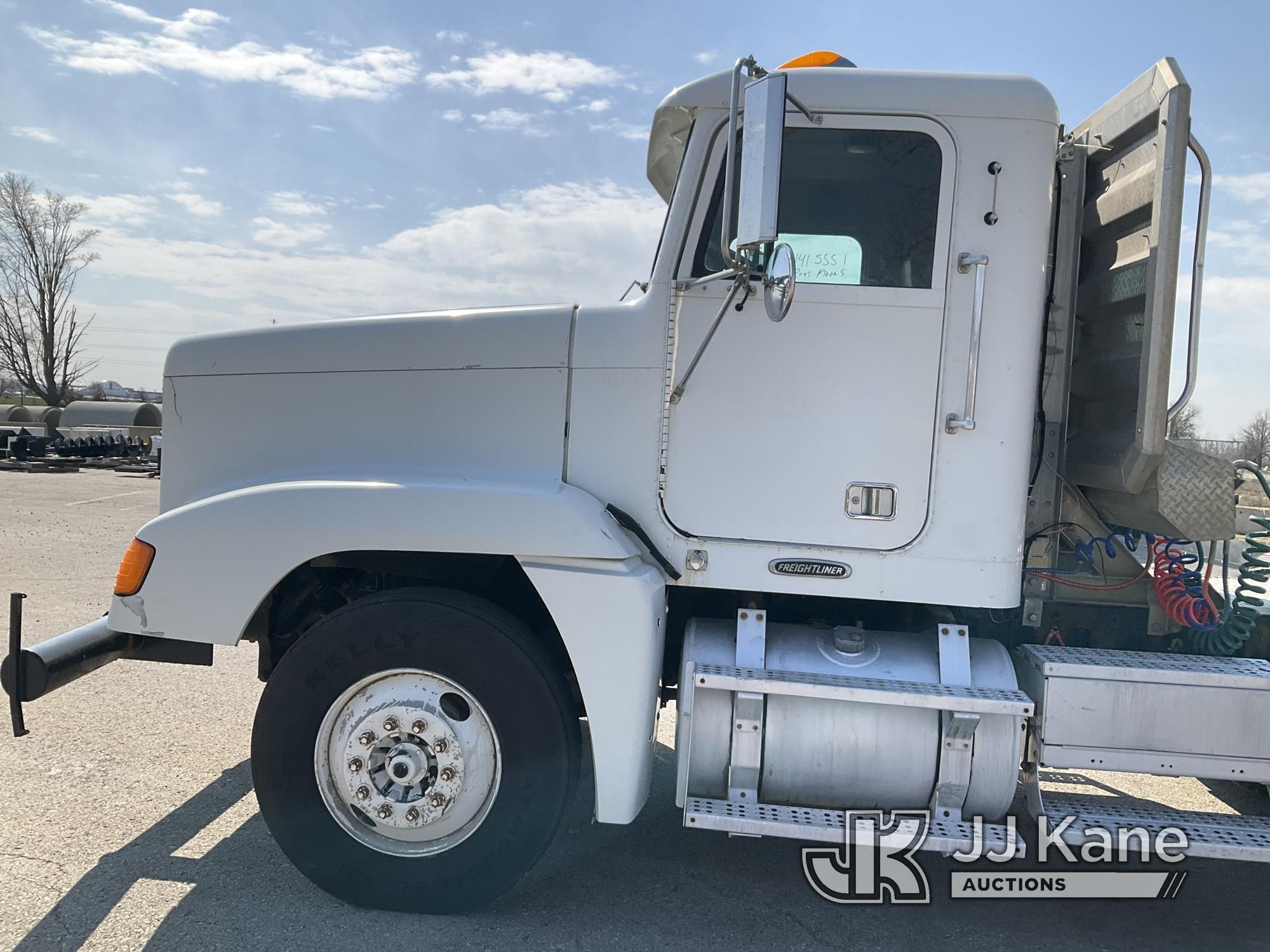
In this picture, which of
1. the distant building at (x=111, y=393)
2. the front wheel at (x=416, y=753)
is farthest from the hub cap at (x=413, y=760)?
the distant building at (x=111, y=393)

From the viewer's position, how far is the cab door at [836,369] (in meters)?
2.99

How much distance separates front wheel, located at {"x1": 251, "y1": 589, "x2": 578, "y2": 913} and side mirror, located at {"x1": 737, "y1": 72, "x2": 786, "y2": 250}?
153 centimetres

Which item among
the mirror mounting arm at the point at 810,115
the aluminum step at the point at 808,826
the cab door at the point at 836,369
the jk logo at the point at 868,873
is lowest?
the jk logo at the point at 868,873

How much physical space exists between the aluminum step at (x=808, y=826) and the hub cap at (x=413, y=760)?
0.72m

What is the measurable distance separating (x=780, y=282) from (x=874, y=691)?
134 cm

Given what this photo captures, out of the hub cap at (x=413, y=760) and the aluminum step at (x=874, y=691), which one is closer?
the aluminum step at (x=874, y=691)

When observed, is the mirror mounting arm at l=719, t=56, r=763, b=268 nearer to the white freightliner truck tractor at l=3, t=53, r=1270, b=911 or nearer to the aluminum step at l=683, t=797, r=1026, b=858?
the white freightliner truck tractor at l=3, t=53, r=1270, b=911

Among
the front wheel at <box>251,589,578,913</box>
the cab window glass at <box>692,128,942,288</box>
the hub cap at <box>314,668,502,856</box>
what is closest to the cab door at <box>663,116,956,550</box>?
the cab window glass at <box>692,128,942,288</box>

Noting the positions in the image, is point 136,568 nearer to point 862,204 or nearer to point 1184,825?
point 862,204

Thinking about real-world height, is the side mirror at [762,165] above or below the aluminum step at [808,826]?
above

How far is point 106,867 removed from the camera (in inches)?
129

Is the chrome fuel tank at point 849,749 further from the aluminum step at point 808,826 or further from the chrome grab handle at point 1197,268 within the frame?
the chrome grab handle at point 1197,268

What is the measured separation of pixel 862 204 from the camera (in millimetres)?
3066

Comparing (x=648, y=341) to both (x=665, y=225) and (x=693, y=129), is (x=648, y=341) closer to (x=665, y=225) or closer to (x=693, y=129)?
(x=665, y=225)
